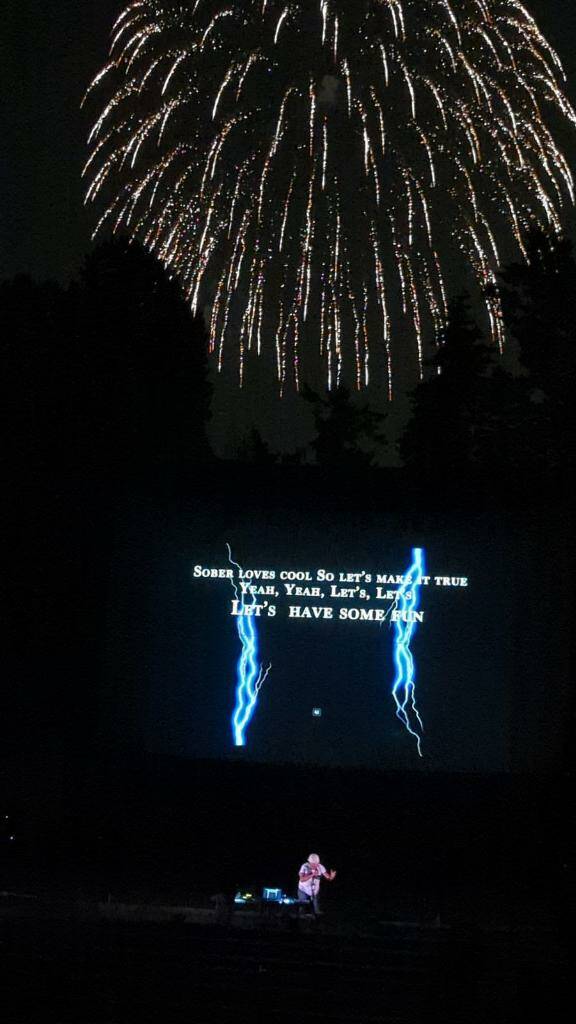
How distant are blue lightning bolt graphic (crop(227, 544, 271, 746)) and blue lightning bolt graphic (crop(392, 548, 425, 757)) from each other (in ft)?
4.95

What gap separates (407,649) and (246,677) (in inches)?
74.1

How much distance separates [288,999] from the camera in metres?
8.45

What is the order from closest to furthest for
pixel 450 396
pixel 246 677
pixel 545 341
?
pixel 246 677
pixel 545 341
pixel 450 396

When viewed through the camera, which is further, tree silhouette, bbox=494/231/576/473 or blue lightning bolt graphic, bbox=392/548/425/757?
tree silhouette, bbox=494/231/576/473

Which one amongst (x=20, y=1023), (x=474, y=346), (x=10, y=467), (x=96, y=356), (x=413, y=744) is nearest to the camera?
(x=20, y=1023)

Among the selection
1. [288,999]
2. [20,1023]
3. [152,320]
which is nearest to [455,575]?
[288,999]

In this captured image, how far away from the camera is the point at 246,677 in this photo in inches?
614

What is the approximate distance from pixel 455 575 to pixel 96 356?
9.53 meters

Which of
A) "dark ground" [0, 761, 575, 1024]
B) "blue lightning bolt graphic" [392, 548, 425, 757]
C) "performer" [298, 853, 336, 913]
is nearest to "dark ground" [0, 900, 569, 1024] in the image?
"dark ground" [0, 761, 575, 1024]

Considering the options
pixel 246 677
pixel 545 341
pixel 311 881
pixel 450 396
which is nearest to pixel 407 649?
pixel 246 677

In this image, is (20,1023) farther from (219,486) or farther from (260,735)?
(219,486)

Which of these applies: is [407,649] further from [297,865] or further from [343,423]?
[343,423]

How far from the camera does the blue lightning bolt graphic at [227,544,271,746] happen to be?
15562 millimetres

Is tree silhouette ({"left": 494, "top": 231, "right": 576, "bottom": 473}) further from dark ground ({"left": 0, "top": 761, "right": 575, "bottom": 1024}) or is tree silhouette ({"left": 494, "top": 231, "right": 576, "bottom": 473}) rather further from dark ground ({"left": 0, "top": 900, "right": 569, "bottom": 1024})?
dark ground ({"left": 0, "top": 900, "right": 569, "bottom": 1024})
